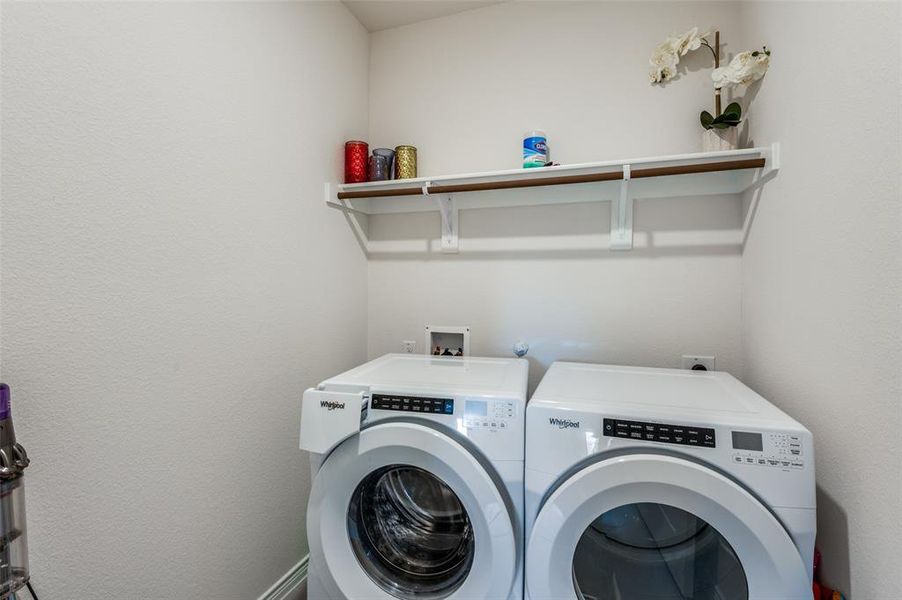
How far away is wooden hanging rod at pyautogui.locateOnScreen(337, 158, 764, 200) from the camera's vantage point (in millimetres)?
1271

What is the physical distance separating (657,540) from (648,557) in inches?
2.1

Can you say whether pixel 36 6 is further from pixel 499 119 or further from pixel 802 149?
pixel 802 149

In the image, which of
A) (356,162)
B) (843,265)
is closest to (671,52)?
(843,265)

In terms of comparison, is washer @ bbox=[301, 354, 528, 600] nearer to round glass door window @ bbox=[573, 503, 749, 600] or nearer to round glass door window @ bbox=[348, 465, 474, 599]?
round glass door window @ bbox=[348, 465, 474, 599]

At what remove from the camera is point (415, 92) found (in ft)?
6.31

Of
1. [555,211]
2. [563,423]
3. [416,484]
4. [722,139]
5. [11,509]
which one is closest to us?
[11,509]

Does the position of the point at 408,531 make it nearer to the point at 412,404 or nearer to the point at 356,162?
the point at 412,404

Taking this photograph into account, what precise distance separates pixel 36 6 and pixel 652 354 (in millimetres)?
1957

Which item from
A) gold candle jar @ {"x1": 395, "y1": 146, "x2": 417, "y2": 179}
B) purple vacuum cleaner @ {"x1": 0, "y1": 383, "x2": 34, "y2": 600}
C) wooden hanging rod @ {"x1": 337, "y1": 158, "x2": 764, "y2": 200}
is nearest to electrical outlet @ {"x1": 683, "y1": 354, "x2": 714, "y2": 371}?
wooden hanging rod @ {"x1": 337, "y1": 158, "x2": 764, "y2": 200}

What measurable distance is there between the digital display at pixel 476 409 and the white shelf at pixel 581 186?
0.86 metres

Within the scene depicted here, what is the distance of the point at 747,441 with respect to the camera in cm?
85

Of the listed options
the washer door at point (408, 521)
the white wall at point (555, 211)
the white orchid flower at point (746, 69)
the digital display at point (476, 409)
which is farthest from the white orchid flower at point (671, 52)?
the washer door at point (408, 521)

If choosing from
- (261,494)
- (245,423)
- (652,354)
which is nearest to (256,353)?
(245,423)

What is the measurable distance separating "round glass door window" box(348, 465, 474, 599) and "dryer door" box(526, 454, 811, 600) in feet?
0.98
